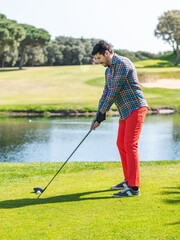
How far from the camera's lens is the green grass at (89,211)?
4.20m

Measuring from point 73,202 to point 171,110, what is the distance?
28.8 m

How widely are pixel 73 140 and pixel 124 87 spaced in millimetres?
13963

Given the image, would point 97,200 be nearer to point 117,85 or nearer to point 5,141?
point 117,85

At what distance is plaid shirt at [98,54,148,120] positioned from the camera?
5.60 m

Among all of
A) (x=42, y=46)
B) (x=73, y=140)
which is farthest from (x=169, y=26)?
(x=73, y=140)

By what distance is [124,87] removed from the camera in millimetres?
5691

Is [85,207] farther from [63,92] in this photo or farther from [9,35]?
[9,35]

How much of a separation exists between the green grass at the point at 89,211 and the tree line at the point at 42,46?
6464 cm

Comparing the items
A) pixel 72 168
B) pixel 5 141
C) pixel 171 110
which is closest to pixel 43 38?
pixel 171 110

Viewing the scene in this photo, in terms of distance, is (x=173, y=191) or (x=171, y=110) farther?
(x=171, y=110)

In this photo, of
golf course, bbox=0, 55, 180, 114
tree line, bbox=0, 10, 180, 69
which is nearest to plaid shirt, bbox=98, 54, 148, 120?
golf course, bbox=0, 55, 180, 114

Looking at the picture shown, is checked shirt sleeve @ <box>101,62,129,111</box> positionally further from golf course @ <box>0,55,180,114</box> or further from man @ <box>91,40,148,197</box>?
golf course @ <box>0,55,180,114</box>

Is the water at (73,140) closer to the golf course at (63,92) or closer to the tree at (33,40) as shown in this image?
the golf course at (63,92)

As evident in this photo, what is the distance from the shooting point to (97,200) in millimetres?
5449
